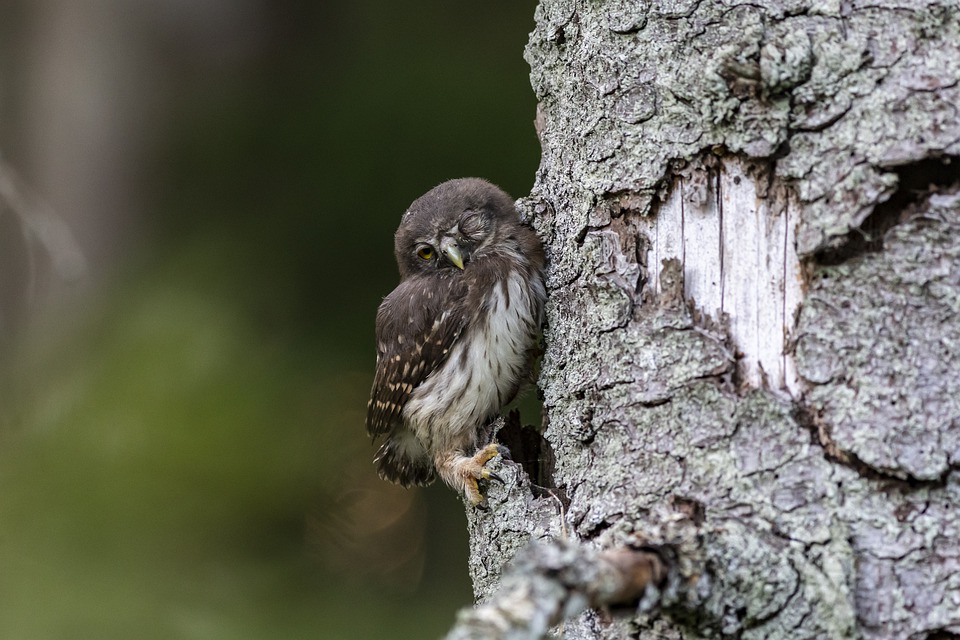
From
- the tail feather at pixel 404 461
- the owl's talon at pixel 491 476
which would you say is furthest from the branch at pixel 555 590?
the tail feather at pixel 404 461

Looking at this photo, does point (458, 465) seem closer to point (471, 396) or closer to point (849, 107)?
point (471, 396)

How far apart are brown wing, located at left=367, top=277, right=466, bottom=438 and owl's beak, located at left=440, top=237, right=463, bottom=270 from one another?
74 millimetres

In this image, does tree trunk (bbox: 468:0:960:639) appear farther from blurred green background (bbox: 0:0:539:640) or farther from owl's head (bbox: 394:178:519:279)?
blurred green background (bbox: 0:0:539:640)

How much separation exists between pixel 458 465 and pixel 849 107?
5.03ft

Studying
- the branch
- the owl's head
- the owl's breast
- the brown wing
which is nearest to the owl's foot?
the owl's breast

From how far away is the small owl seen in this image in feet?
10.3

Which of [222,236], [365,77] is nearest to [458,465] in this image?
[222,236]

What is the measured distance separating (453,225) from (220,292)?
0.93 metres

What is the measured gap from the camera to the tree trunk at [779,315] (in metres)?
1.79

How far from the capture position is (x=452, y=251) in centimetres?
359

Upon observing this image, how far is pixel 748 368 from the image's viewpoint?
6.49 ft

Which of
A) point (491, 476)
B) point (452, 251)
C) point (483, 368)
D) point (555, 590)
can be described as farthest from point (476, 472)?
point (555, 590)

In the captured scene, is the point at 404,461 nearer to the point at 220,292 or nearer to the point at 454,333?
the point at 454,333

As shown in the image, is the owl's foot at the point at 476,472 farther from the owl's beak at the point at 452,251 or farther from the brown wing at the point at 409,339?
the owl's beak at the point at 452,251
